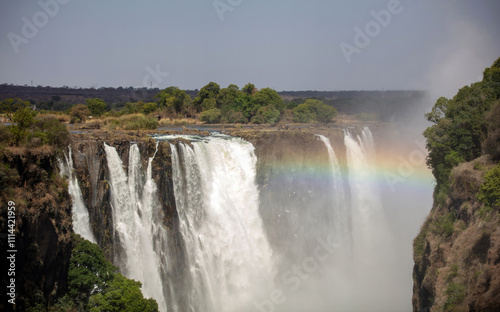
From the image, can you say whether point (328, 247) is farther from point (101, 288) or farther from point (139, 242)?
point (101, 288)

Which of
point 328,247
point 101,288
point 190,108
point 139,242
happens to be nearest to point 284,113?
point 190,108

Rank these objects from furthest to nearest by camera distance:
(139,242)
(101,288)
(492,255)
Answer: (139,242)
(101,288)
(492,255)

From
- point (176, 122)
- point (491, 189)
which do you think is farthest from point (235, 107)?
point (491, 189)

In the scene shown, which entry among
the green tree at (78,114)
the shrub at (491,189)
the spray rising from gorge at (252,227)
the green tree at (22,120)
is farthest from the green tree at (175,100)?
the shrub at (491,189)

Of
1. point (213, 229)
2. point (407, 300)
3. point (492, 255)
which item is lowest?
point (407, 300)

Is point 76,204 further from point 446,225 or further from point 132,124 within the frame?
point 446,225

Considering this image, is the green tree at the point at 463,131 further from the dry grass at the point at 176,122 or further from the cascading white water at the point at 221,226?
the dry grass at the point at 176,122
